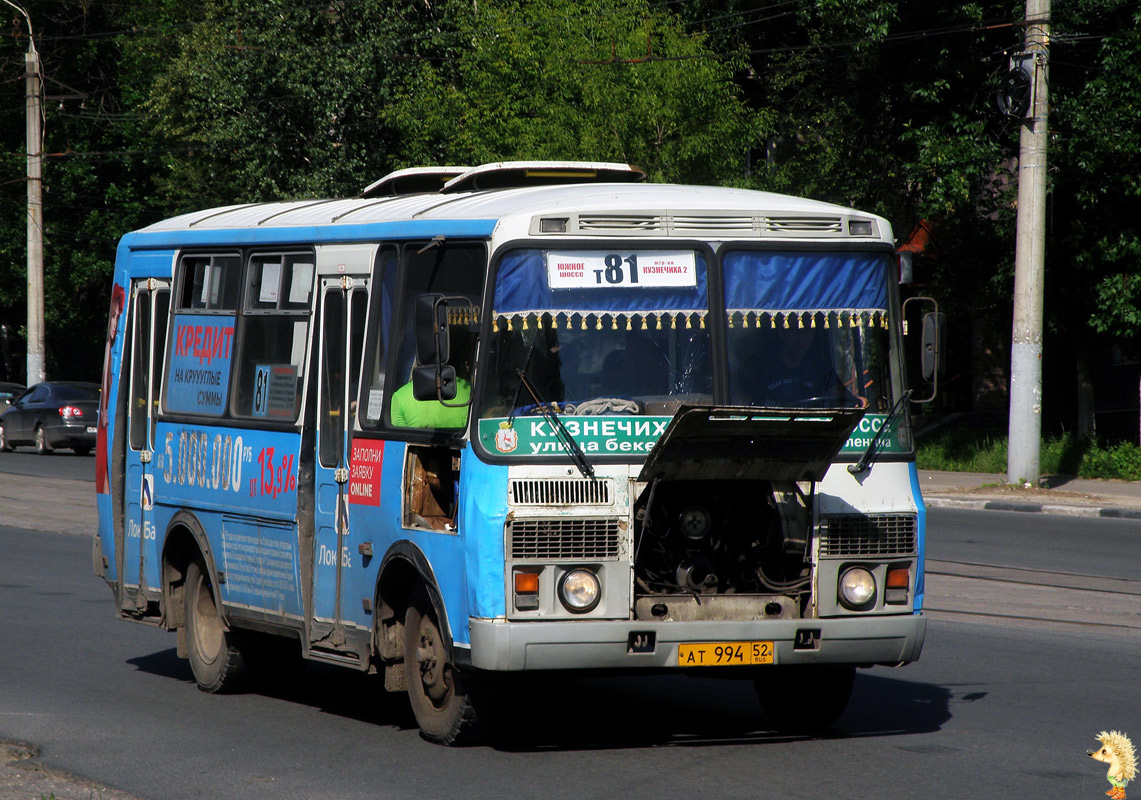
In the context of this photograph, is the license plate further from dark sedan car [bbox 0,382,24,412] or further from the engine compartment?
dark sedan car [bbox 0,382,24,412]

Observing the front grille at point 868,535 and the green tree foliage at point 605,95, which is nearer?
the front grille at point 868,535

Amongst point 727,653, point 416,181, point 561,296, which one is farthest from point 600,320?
point 416,181

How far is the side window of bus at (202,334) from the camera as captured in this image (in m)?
9.20

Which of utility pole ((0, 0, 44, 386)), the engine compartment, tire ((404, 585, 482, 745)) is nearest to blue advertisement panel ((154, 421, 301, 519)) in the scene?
tire ((404, 585, 482, 745))

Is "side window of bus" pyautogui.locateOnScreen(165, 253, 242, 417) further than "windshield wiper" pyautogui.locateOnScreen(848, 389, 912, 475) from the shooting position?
Yes

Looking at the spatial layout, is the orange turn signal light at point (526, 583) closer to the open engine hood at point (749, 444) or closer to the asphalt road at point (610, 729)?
the open engine hood at point (749, 444)

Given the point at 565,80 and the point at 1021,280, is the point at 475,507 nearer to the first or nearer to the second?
the point at 1021,280

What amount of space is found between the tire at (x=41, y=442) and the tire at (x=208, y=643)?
23.8 metres

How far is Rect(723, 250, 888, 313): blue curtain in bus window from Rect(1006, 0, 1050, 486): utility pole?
15.3 meters

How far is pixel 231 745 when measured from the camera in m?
7.61

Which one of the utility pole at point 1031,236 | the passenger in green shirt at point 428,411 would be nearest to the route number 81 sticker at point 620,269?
the passenger in green shirt at point 428,411

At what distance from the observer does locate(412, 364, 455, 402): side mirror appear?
6.92 metres

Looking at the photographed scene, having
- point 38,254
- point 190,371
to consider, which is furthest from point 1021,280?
point 38,254

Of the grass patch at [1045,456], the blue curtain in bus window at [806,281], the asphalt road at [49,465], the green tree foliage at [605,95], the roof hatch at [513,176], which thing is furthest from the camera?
the green tree foliage at [605,95]
